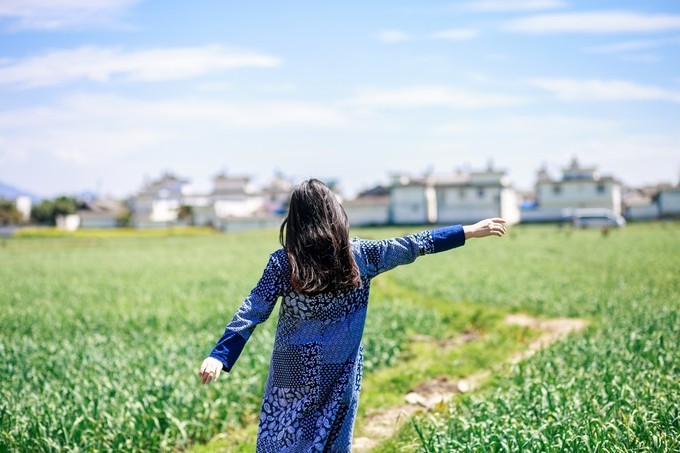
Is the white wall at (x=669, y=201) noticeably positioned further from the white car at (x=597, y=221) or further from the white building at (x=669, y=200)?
the white car at (x=597, y=221)

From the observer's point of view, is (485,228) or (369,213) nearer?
(485,228)

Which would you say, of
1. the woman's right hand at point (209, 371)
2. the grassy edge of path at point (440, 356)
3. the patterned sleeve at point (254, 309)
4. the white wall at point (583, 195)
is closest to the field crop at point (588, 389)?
the grassy edge of path at point (440, 356)

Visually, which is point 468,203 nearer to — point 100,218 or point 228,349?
point 100,218

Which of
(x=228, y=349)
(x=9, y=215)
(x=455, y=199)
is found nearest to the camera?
(x=228, y=349)

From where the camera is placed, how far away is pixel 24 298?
20.0 m

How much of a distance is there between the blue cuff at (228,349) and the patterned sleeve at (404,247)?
0.99 m

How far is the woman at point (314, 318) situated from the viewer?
4043 mm

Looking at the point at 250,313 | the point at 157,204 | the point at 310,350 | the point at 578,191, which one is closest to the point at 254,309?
the point at 250,313

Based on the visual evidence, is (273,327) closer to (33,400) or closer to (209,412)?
(209,412)

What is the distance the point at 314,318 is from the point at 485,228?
54.4 inches

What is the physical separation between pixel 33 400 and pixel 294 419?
15.9ft

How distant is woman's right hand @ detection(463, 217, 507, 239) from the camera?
4496 mm

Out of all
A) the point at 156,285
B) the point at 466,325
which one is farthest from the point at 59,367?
the point at 156,285

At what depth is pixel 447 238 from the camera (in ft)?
14.6
